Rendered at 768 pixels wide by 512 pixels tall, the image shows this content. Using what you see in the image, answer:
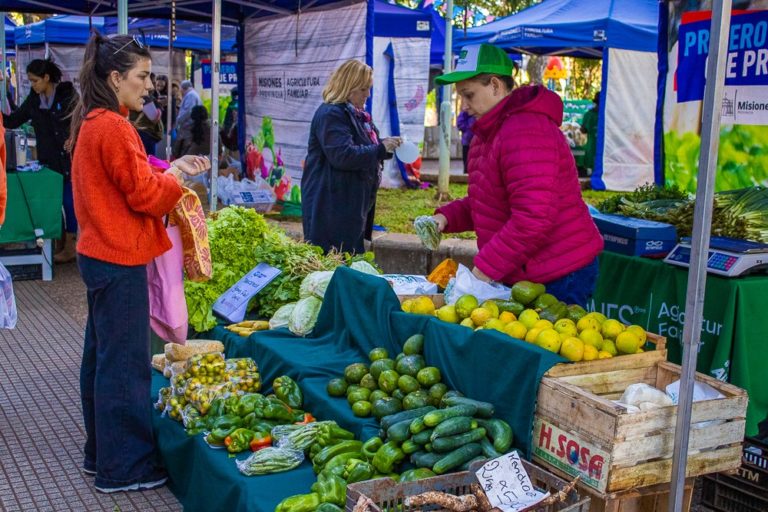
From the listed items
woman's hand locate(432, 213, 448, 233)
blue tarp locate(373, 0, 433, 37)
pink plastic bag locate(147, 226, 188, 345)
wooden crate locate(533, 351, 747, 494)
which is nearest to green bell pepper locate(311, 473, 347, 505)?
wooden crate locate(533, 351, 747, 494)

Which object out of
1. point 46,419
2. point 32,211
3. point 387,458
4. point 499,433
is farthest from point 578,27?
point 387,458

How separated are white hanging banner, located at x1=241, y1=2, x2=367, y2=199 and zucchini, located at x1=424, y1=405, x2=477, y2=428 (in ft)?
20.3

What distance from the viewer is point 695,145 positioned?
6359 mm

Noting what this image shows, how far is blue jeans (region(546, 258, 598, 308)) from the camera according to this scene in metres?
4.06

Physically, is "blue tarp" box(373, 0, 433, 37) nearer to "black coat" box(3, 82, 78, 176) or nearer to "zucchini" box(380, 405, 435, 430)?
"black coat" box(3, 82, 78, 176)

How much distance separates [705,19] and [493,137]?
8.85 ft

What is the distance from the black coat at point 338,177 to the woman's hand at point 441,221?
1.78 meters

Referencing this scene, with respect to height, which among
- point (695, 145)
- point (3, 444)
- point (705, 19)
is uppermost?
point (705, 19)

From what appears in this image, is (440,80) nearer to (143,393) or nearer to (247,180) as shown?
(143,393)

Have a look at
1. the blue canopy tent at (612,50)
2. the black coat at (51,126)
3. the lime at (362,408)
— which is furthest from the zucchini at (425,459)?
the blue canopy tent at (612,50)

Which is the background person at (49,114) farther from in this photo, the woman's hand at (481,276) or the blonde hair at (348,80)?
the woman's hand at (481,276)

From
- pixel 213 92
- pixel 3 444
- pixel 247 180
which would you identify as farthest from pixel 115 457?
pixel 247 180

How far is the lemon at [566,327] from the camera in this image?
11.2ft

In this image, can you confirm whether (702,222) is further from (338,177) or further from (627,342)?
(338,177)
